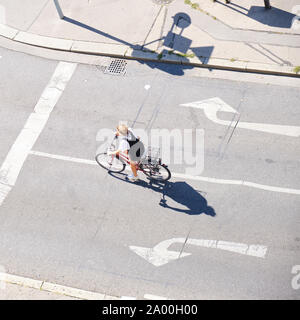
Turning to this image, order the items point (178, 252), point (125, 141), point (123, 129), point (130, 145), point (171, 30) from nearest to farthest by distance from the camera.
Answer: point (123, 129) → point (125, 141) → point (130, 145) → point (178, 252) → point (171, 30)

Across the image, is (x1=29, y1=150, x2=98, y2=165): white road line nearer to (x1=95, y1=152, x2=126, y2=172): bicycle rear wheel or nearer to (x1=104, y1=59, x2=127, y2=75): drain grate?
(x1=95, y1=152, x2=126, y2=172): bicycle rear wheel

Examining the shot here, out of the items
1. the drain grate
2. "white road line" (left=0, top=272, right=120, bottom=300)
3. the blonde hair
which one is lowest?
"white road line" (left=0, top=272, right=120, bottom=300)

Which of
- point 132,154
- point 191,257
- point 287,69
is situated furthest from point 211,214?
point 287,69

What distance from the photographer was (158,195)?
Result: 10.0 meters

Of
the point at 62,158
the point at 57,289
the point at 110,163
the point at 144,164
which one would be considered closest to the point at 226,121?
the point at 144,164

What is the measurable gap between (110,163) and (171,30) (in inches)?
214

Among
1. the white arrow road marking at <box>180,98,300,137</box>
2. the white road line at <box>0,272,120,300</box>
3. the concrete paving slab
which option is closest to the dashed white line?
the white road line at <box>0,272,120,300</box>

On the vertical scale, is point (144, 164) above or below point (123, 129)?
below

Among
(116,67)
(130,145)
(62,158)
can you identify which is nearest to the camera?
(130,145)

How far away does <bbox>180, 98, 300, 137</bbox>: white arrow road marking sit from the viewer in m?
10.6

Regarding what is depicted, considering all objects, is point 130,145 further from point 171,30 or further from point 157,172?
point 171,30

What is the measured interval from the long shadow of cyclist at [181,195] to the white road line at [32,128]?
9.14 ft

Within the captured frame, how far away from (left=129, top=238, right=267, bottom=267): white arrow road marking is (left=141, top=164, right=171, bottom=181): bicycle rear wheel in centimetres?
168

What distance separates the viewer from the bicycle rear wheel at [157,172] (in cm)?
973
